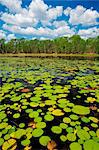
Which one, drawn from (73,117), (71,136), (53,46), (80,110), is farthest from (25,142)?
(53,46)

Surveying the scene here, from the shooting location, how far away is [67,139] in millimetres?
3061

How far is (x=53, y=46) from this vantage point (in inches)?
3036

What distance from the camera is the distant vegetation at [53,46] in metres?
74.4

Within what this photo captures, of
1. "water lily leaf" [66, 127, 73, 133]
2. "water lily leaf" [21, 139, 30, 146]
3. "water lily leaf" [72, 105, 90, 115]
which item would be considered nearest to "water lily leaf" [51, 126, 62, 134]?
"water lily leaf" [66, 127, 73, 133]

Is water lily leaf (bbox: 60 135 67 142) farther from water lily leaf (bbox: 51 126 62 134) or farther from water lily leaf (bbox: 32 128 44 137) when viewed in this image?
water lily leaf (bbox: 32 128 44 137)

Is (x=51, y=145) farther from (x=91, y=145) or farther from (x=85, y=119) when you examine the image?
(x=85, y=119)

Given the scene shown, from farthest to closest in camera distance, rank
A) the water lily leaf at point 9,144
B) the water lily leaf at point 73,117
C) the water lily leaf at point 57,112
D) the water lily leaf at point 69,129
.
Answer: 1. the water lily leaf at point 57,112
2. the water lily leaf at point 73,117
3. the water lily leaf at point 69,129
4. the water lily leaf at point 9,144

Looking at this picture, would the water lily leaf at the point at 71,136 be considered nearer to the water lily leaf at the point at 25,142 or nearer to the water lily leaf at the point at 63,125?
the water lily leaf at the point at 63,125

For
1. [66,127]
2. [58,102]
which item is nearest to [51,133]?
[66,127]

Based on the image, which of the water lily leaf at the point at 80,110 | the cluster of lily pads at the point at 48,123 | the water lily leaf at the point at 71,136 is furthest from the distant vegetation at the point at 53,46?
the water lily leaf at the point at 71,136

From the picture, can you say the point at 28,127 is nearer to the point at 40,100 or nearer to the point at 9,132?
the point at 9,132

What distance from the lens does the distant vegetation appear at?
7441cm

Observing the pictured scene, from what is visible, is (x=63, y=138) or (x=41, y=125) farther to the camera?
(x=41, y=125)

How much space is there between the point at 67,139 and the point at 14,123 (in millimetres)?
1319
